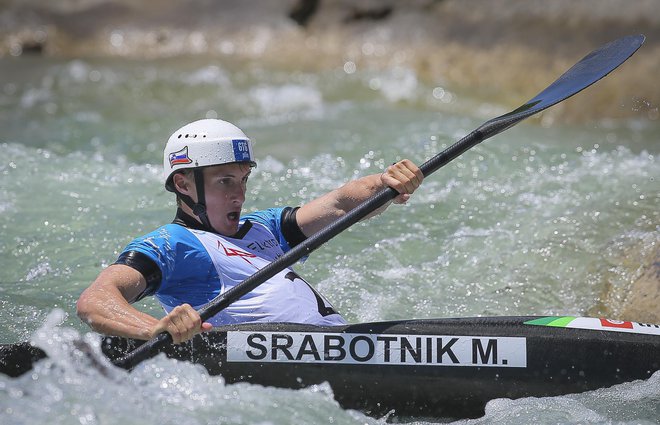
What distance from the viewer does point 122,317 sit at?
3877mm

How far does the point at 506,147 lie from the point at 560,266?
224cm

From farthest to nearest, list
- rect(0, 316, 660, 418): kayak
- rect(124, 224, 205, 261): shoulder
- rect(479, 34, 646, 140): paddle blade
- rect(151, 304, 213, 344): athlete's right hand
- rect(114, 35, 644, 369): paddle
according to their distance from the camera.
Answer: rect(479, 34, 646, 140): paddle blade
rect(124, 224, 205, 261): shoulder
rect(0, 316, 660, 418): kayak
rect(114, 35, 644, 369): paddle
rect(151, 304, 213, 344): athlete's right hand

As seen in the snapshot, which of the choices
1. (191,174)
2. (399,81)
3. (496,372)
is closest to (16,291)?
(191,174)

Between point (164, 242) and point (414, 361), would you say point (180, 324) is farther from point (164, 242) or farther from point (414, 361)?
point (414, 361)

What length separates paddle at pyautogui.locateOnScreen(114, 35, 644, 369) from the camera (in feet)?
13.0

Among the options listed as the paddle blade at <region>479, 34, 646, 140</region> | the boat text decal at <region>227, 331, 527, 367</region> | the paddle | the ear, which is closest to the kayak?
the boat text decal at <region>227, 331, 527, 367</region>

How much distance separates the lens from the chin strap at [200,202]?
4469mm

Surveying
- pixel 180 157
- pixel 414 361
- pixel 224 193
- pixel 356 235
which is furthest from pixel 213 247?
pixel 356 235

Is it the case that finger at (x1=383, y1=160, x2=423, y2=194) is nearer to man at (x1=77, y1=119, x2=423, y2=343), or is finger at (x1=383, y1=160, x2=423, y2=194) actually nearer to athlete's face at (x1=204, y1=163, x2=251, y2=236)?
man at (x1=77, y1=119, x2=423, y2=343)

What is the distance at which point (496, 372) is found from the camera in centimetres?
414

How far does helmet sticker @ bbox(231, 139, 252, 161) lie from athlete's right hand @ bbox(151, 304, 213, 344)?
0.92 meters

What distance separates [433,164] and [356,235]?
2.28 meters

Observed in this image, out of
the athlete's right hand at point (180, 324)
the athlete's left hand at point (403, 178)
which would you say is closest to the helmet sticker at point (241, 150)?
the athlete's left hand at point (403, 178)

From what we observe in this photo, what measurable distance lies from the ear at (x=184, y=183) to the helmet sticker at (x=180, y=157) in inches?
2.3
